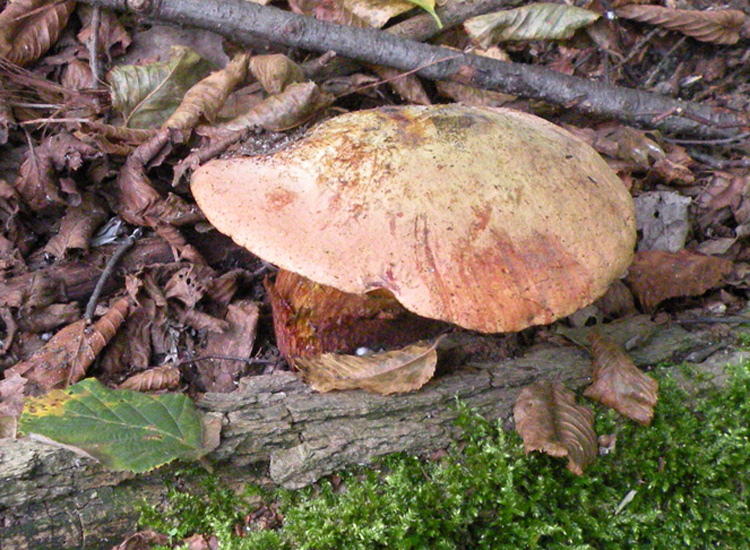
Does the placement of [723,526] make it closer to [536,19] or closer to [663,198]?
[663,198]

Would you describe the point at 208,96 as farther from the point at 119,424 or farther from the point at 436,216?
the point at 119,424

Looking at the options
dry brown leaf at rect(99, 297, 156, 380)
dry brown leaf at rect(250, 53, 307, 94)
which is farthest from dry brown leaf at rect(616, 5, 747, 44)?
dry brown leaf at rect(99, 297, 156, 380)

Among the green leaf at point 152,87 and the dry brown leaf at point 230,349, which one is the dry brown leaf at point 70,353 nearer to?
the dry brown leaf at point 230,349

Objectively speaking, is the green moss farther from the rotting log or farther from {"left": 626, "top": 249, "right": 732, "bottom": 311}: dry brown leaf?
{"left": 626, "top": 249, "right": 732, "bottom": 311}: dry brown leaf

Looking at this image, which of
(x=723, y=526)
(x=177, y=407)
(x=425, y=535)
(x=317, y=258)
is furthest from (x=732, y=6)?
(x=177, y=407)

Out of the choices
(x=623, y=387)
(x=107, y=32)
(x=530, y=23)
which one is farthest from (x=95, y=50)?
(x=623, y=387)
